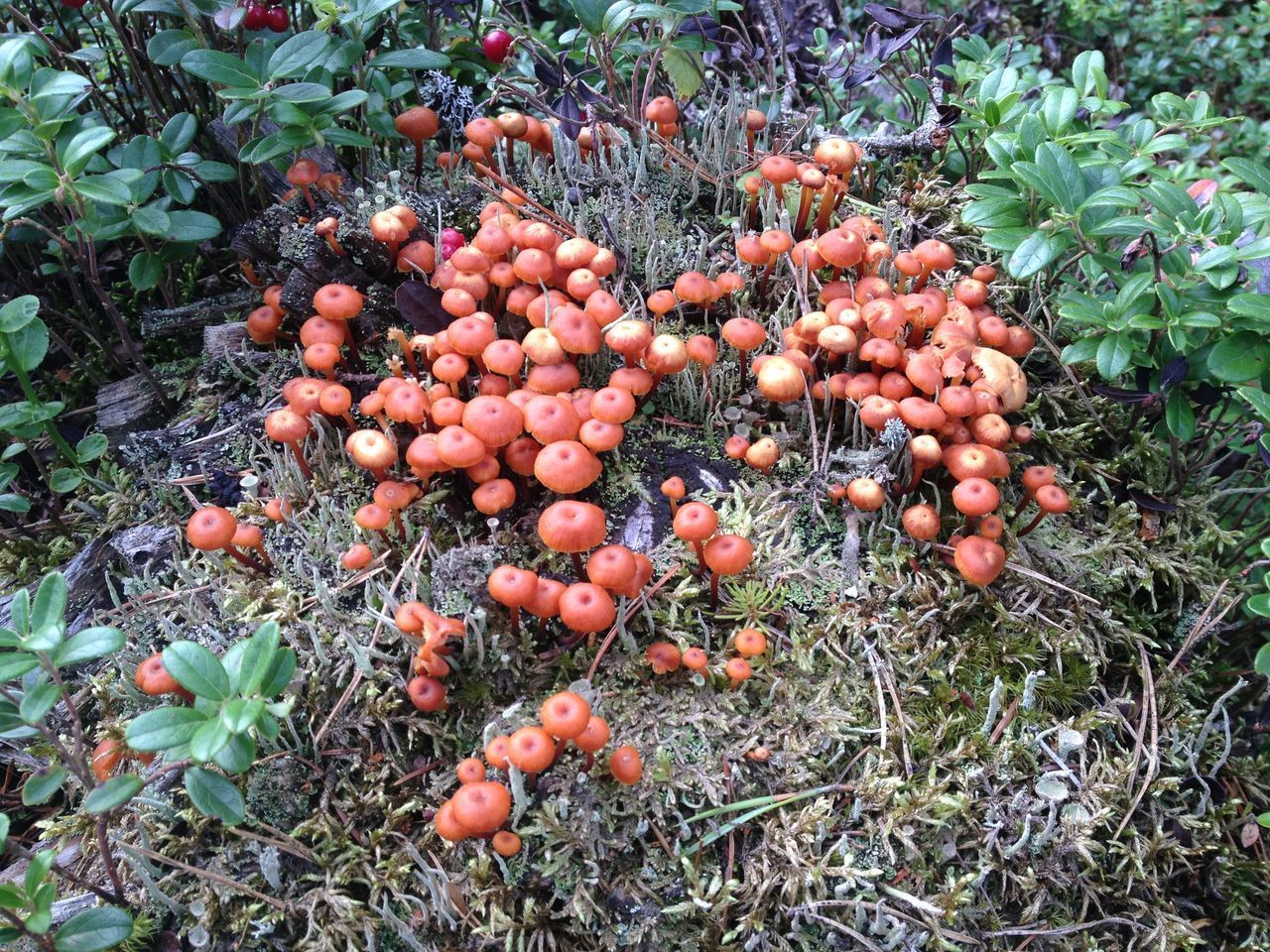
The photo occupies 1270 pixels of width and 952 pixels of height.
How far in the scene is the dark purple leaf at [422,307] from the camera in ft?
11.0

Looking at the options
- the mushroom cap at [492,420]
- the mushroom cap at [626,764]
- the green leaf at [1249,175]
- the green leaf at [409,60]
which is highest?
the green leaf at [409,60]

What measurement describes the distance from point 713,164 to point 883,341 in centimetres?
167

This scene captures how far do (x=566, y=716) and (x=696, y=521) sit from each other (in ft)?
2.43

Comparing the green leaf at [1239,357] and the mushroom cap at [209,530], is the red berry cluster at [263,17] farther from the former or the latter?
the green leaf at [1239,357]

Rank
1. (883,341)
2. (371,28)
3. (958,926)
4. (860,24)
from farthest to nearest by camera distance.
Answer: (860,24)
(371,28)
(883,341)
(958,926)

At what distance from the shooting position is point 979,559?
2779 millimetres

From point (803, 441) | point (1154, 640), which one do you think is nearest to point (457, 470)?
point (803, 441)

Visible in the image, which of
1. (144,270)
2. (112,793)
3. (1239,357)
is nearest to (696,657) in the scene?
(112,793)

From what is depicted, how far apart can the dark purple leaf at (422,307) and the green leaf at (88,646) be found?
5.31ft

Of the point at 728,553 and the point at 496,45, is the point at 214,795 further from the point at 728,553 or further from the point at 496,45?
the point at 496,45

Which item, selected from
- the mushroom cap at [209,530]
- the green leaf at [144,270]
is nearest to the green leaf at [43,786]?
the mushroom cap at [209,530]

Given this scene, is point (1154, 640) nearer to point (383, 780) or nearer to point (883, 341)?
point (883, 341)

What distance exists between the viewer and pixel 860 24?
7.14m

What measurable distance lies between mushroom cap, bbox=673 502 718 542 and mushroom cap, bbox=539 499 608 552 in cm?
26
